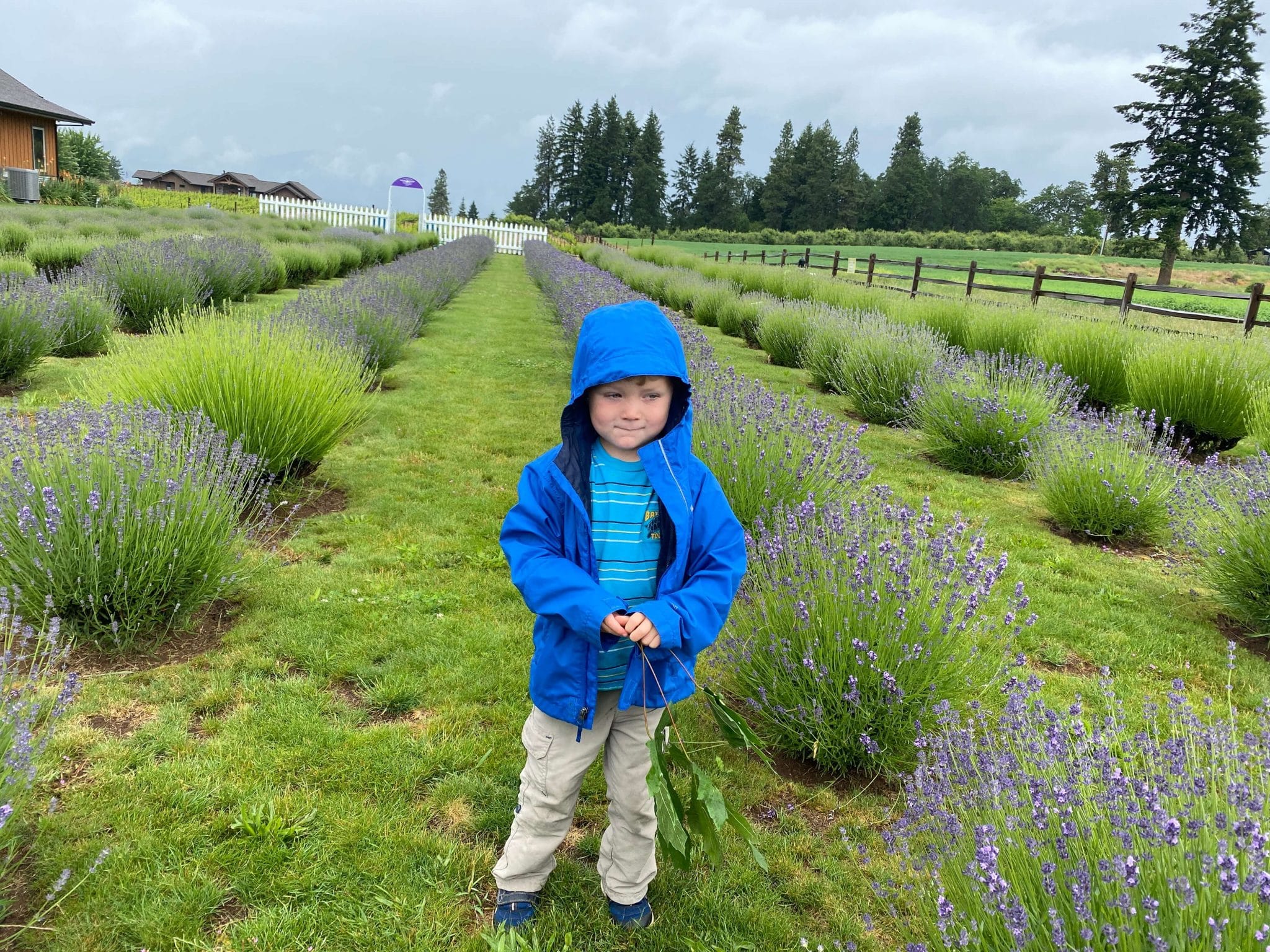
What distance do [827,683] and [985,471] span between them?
5002mm

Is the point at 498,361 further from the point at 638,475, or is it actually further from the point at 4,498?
the point at 638,475

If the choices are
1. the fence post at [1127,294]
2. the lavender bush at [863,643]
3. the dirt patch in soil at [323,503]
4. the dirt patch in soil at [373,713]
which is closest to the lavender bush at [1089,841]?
the lavender bush at [863,643]

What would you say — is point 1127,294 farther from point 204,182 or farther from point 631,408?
point 204,182

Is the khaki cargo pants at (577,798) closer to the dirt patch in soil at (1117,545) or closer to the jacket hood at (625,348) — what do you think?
the jacket hood at (625,348)

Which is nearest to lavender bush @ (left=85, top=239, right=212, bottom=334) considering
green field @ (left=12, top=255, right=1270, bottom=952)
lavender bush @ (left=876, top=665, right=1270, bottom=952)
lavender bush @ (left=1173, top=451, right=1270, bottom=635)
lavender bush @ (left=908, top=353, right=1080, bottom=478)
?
green field @ (left=12, top=255, right=1270, bottom=952)

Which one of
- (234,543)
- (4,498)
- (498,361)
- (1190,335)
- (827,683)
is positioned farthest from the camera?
(498,361)

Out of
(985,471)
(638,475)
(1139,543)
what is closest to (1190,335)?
(985,471)

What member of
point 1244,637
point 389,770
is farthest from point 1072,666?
point 389,770

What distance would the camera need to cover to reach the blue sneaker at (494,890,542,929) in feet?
6.66

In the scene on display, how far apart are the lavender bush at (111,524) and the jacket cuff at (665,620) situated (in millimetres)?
2319

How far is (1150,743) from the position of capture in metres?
1.66

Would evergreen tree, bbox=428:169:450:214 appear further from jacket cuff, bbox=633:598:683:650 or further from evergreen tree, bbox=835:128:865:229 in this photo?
jacket cuff, bbox=633:598:683:650

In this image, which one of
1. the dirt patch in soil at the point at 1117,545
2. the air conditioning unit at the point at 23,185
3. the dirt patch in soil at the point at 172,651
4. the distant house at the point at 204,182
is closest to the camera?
the dirt patch in soil at the point at 172,651

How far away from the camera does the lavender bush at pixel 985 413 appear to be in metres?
6.68
